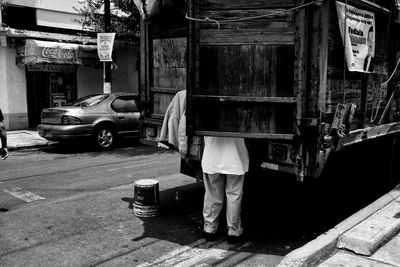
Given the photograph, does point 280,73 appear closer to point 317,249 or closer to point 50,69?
point 317,249

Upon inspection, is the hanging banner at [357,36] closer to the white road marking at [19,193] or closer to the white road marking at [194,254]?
the white road marking at [194,254]

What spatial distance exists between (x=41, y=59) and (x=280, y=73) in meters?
12.3

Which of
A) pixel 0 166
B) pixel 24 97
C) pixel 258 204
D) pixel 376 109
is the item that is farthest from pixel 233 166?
pixel 24 97

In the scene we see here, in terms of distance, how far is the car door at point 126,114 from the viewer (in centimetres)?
1252

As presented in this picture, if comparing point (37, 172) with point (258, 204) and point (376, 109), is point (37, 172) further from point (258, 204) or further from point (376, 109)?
point (376, 109)

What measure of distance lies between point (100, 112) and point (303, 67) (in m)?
8.72

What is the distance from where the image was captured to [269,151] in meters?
4.79

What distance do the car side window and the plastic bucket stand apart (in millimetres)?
6921

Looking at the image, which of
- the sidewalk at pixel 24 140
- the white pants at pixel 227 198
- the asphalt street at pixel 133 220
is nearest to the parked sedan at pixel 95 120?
the sidewalk at pixel 24 140

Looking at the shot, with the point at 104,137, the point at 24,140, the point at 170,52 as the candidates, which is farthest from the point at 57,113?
the point at 170,52

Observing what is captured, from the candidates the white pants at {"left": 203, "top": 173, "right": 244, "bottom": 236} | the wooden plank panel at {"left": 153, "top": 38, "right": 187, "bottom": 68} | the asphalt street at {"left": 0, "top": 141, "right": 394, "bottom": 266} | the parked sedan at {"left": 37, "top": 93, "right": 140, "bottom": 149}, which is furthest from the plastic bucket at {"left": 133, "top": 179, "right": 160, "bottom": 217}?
the parked sedan at {"left": 37, "top": 93, "right": 140, "bottom": 149}

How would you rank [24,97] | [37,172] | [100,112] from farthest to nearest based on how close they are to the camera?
1. [24,97]
2. [100,112]
3. [37,172]

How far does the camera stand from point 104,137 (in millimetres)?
12281

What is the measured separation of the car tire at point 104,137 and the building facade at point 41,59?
4.39 metres
